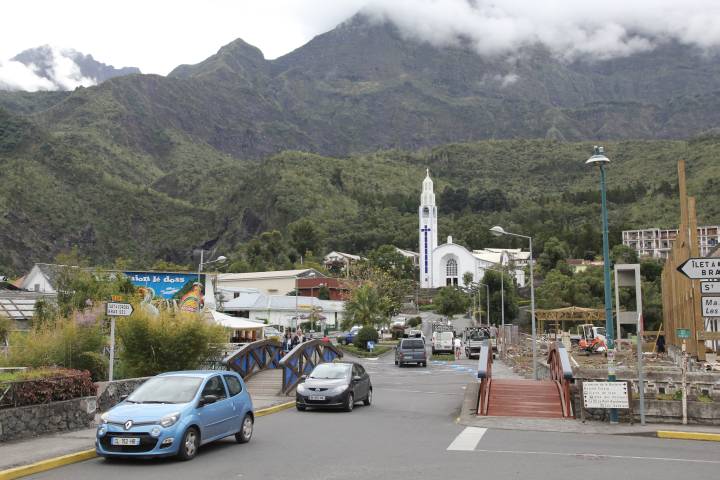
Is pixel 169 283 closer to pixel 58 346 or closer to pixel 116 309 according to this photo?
pixel 58 346

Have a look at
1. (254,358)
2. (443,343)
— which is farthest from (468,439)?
(443,343)

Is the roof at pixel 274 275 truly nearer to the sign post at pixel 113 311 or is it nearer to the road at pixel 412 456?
the sign post at pixel 113 311

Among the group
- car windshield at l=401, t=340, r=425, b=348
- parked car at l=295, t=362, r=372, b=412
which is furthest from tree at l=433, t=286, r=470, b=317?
parked car at l=295, t=362, r=372, b=412

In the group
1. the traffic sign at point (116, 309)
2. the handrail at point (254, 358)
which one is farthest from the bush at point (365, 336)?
the traffic sign at point (116, 309)

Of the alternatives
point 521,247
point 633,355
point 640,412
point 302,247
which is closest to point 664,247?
point 521,247

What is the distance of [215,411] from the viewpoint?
1204 cm

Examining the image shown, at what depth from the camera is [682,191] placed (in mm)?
30203

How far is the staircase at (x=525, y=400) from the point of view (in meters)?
17.2

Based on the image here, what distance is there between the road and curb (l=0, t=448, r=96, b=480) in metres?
0.18

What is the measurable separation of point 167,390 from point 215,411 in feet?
2.93

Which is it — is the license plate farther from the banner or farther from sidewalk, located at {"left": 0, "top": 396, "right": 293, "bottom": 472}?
the banner

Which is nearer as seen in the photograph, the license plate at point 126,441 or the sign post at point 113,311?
the license plate at point 126,441

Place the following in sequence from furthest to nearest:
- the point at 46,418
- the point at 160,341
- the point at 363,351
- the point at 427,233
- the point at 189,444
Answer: the point at 427,233 < the point at 363,351 < the point at 160,341 < the point at 46,418 < the point at 189,444

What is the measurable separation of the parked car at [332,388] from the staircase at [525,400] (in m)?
3.76
